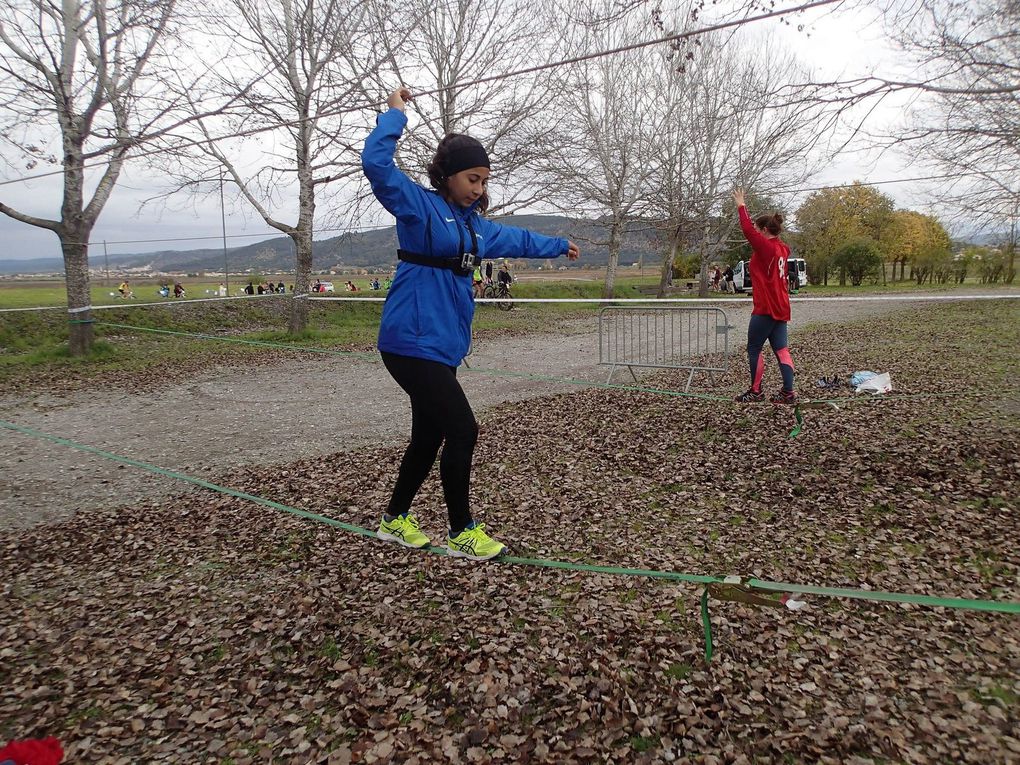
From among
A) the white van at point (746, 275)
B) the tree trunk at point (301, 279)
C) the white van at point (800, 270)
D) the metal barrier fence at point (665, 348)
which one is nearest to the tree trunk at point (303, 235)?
the tree trunk at point (301, 279)

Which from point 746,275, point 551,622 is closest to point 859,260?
point 746,275

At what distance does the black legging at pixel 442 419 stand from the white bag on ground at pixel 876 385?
22.2 feet

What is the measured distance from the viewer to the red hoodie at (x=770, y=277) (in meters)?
6.96

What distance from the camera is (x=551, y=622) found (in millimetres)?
3439

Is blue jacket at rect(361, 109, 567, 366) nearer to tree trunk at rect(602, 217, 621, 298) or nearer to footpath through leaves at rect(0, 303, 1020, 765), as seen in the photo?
footpath through leaves at rect(0, 303, 1020, 765)

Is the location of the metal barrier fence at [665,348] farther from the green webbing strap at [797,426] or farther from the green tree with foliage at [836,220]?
the green tree with foliage at [836,220]

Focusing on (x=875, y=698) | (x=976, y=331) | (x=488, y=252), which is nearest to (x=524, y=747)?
(x=875, y=698)

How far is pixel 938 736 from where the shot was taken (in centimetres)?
249

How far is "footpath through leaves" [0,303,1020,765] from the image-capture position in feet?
8.66

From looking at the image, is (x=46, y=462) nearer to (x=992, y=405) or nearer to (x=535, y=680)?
(x=535, y=680)

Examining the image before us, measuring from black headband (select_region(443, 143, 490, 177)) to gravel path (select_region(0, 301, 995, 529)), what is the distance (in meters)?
3.92

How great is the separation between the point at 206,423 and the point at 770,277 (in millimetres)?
6933

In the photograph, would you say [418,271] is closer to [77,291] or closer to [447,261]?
[447,261]

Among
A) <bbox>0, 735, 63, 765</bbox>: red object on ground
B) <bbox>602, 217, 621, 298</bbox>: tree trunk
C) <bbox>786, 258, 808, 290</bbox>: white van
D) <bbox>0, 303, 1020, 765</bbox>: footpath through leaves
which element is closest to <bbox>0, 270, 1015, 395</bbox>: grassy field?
<bbox>0, 303, 1020, 765</bbox>: footpath through leaves
